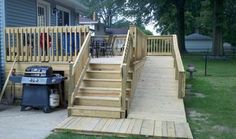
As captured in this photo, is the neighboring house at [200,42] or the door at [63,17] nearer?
the door at [63,17]

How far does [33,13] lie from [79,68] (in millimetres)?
4280

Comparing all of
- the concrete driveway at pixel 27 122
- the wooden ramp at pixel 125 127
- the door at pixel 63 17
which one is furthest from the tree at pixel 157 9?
the wooden ramp at pixel 125 127

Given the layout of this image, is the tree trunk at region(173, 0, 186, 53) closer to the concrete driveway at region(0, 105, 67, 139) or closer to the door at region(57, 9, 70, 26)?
the door at region(57, 9, 70, 26)

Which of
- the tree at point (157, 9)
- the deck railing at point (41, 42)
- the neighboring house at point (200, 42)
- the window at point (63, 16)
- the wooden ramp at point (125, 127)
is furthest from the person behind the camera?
the neighboring house at point (200, 42)

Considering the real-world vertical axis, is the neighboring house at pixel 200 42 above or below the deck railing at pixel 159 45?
above

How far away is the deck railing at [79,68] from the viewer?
299 inches

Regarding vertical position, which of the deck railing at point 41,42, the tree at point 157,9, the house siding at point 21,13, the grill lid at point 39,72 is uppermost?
the tree at point 157,9

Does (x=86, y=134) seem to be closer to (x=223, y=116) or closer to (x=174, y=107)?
(x=174, y=107)

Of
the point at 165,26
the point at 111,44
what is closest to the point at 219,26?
the point at 111,44

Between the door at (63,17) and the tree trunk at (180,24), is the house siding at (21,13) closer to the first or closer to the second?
the door at (63,17)

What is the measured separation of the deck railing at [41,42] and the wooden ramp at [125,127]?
2.46 meters

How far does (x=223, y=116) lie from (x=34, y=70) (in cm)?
457

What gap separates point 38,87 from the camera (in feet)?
26.3

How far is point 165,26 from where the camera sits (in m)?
49.0
